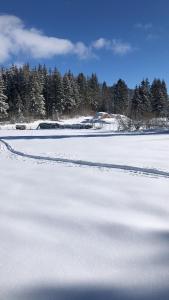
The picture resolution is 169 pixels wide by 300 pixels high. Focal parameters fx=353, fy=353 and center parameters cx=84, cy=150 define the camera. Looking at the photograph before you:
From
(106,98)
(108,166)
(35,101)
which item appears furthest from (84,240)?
(106,98)

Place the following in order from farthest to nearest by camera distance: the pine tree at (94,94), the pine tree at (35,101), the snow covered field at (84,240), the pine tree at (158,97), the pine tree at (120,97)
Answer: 1. the pine tree at (94,94)
2. the pine tree at (120,97)
3. the pine tree at (158,97)
4. the pine tree at (35,101)
5. the snow covered field at (84,240)

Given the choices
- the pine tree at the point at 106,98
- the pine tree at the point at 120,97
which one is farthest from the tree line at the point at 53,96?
the pine tree at the point at 106,98

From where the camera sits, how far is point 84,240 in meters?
3.82

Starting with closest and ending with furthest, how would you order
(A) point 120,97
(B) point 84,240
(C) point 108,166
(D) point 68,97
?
(B) point 84,240, (C) point 108,166, (D) point 68,97, (A) point 120,97

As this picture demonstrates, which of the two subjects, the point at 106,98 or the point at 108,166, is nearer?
the point at 108,166

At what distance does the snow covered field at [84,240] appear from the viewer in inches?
114

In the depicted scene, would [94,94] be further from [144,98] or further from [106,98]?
[144,98]

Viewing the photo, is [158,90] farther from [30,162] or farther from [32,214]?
[32,214]

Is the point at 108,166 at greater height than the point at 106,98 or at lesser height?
lesser

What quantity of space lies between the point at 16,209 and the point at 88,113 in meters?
66.5

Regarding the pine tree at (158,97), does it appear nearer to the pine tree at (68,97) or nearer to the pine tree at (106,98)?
the pine tree at (106,98)

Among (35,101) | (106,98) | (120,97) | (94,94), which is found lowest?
(35,101)

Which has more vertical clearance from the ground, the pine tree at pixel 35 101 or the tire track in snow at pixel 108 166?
the pine tree at pixel 35 101

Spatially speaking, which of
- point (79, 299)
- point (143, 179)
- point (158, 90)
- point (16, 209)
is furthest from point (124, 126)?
point (158, 90)
